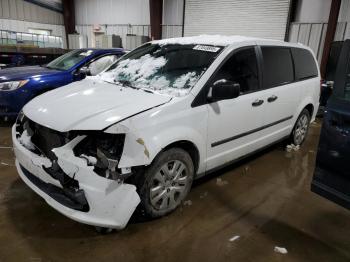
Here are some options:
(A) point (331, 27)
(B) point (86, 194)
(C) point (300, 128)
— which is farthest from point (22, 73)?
(A) point (331, 27)

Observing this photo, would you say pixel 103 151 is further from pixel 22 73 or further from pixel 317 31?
pixel 317 31

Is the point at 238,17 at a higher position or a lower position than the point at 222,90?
higher

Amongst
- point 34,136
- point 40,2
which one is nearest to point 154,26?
point 40,2

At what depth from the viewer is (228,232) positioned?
2377 mm

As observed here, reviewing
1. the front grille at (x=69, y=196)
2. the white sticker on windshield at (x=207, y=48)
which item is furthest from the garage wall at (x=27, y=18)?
the front grille at (x=69, y=196)

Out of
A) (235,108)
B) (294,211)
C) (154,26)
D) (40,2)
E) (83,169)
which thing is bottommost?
(294,211)

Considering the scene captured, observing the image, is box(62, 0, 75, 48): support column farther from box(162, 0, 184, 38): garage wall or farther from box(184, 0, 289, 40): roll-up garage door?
box(184, 0, 289, 40): roll-up garage door

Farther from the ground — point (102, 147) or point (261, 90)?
point (261, 90)

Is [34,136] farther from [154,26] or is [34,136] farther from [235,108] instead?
[154,26]

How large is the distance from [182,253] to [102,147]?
0.98 meters

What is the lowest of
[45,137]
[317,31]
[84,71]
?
[45,137]

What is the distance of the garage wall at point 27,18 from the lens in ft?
41.1

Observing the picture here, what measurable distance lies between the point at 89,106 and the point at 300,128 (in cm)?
328

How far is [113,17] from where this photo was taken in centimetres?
1315
